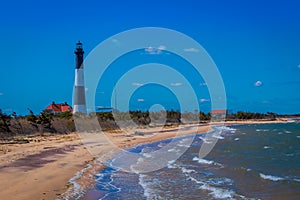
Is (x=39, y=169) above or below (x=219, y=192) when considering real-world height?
above

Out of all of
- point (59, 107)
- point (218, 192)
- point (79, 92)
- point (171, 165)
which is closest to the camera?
point (218, 192)

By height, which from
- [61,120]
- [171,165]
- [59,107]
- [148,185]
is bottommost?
[148,185]

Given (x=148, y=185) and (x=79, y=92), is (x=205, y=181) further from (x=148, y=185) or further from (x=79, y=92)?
(x=79, y=92)

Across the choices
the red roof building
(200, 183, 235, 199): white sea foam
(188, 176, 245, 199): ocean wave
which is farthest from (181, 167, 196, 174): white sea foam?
the red roof building

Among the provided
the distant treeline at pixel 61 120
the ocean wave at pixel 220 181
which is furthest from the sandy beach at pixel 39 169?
the distant treeline at pixel 61 120

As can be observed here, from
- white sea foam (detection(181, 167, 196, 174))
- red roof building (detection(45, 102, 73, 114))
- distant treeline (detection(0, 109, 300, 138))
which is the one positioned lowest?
white sea foam (detection(181, 167, 196, 174))

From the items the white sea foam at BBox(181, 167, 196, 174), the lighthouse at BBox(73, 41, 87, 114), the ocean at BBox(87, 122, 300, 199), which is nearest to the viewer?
the ocean at BBox(87, 122, 300, 199)

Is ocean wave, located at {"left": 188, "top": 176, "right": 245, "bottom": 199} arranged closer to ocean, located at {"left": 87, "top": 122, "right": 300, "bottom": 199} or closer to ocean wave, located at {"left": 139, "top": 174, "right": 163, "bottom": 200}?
ocean, located at {"left": 87, "top": 122, "right": 300, "bottom": 199}

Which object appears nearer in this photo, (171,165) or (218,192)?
(218,192)

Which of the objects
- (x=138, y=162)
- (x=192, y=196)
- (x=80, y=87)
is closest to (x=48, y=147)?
(x=138, y=162)

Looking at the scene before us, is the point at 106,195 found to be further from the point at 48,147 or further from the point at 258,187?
the point at 48,147

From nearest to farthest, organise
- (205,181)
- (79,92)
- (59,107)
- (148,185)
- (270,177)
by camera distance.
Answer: (148,185) < (205,181) < (270,177) < (79,92) < (59,107)

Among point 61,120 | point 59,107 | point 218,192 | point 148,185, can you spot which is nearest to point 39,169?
point 148,185

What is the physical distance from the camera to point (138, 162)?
62.8ft
